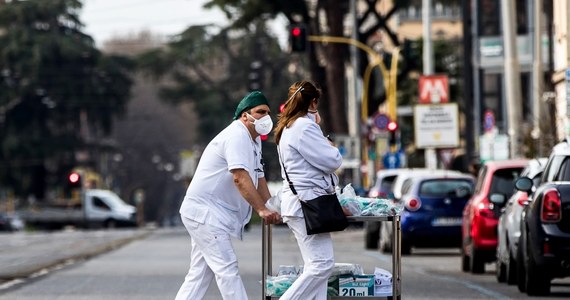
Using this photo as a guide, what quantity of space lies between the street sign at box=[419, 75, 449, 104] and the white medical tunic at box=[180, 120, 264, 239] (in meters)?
30.9

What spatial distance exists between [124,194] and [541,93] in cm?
9695

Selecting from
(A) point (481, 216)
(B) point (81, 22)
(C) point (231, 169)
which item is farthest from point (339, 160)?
(B) point (81, 22)

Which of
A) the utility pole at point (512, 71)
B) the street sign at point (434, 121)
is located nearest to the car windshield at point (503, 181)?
the utility pole at point (512, 71)

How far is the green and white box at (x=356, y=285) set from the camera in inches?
451

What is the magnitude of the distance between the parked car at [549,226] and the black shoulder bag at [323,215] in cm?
623

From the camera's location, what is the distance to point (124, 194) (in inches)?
5098

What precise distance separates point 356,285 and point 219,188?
3.74ft

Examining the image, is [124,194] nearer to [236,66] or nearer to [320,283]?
[236,66]

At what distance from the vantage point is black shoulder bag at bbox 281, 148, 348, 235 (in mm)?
11320

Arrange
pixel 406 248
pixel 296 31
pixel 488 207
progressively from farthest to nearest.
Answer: pixel 296 31 < pixel 406 248 < pixel 488 207

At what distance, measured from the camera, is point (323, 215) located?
11.4 m

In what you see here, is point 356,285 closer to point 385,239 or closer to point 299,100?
point 299,100

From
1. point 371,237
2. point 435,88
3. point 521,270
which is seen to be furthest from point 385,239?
point 521,270

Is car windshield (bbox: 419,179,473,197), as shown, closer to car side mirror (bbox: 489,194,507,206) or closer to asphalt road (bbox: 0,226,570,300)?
asphalt road (bbox: 0,226,570,300)
